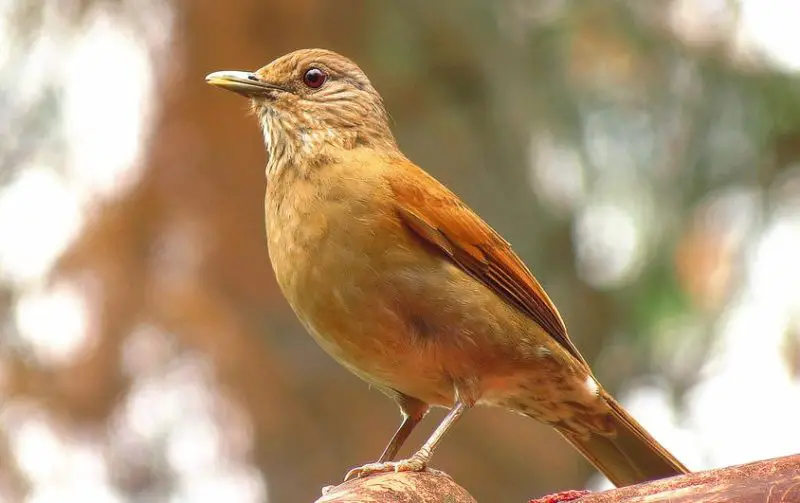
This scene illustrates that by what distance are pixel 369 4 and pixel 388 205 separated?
335 cm

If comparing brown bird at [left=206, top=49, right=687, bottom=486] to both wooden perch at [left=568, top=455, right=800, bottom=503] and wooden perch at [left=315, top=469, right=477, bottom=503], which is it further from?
wooden perch at [left=568, top=455, right=800, bottom=503]

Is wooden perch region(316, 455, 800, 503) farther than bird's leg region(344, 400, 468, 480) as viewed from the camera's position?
No

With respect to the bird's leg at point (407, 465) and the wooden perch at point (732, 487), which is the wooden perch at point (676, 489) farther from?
the bird's leg at point (407, 465)

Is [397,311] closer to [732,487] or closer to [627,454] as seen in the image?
→ [627,454]

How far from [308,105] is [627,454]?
174 cm

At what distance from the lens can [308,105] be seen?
13.3 feet

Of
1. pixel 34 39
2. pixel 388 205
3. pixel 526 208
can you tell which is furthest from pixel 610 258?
pixel 34 39

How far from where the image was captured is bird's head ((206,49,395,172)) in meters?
3.91

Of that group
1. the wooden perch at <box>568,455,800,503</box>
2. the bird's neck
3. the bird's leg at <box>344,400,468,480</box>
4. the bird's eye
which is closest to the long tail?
the bird's leg at <box>344,400,468,480</box>

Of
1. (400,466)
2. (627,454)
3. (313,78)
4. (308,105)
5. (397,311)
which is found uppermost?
(313,78)

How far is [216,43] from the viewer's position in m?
6.37

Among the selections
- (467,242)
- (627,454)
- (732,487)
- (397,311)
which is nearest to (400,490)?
(397,311)

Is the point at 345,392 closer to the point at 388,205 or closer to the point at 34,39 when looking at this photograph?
the point at 34,39

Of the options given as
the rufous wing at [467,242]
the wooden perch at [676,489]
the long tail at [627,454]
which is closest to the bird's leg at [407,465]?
the wooden perch at [676,489]
